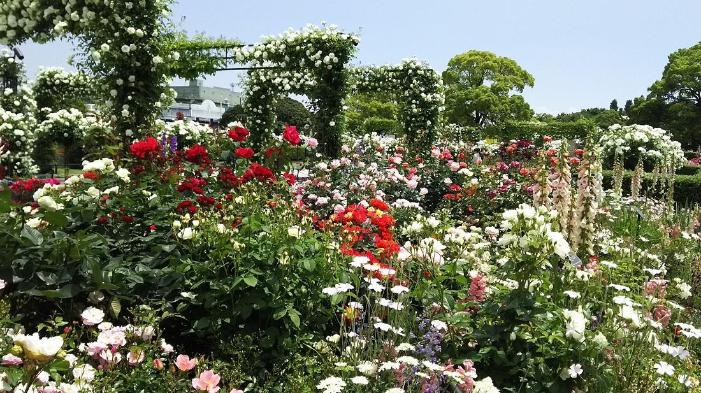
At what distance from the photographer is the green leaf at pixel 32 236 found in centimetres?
232

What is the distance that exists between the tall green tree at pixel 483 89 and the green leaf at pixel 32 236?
32.8m

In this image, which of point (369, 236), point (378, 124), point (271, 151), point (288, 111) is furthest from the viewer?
point (378, 124)

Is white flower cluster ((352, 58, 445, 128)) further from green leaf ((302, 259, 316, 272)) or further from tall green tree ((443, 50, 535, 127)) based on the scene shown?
tall green tree ((443, 50, 535, 127))

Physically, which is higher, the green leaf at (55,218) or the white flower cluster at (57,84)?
the white flower cluster at (57,84)

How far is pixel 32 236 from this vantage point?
2344mm

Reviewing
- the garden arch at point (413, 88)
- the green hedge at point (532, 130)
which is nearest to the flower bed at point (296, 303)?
the garden arch at point (413, 88)

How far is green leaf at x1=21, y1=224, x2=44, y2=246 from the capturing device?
232cm

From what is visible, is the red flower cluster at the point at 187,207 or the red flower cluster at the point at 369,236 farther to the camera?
the red flower cluster at the point at 369,236

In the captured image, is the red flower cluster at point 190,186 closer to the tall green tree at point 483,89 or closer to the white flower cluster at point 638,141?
the white flower cluster at point 638,141

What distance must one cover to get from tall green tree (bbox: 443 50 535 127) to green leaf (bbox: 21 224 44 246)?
32801mm

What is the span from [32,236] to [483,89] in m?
33.5

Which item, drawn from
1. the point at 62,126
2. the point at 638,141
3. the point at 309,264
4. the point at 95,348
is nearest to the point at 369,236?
the point at 309,264

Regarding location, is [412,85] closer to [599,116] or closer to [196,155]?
[196,155]

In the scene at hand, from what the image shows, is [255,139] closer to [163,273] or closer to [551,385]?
[163,273]
